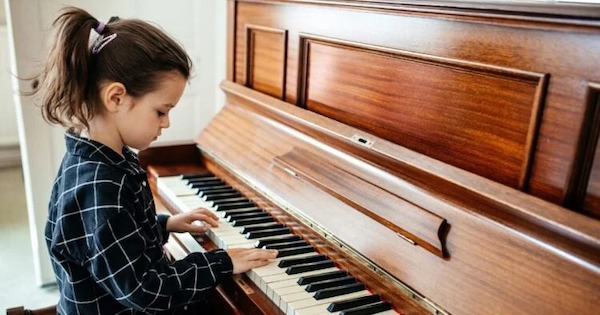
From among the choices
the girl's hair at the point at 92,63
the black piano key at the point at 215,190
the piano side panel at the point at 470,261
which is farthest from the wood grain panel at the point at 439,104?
the girl's hair at the point at 92,63

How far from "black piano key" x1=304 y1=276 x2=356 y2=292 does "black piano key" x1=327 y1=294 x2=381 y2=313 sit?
0.07 m

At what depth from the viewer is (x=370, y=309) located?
43.8 inches

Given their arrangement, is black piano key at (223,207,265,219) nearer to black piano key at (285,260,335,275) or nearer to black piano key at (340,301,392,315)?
black piano key at (285,260,335,275)

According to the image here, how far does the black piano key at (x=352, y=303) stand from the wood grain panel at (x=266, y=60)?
0.80 meters

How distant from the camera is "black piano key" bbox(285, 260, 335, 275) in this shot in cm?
125

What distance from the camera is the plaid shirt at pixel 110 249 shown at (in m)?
1.12

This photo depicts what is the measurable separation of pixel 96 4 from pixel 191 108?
632 millimetres

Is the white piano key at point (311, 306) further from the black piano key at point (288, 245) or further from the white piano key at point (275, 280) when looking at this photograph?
the black piano key at point (288, 245)

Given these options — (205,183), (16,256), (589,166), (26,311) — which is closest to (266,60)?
(205,183)

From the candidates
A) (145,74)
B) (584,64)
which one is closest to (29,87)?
(145,74)

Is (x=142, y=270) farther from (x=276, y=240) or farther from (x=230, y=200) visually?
(x=230, y=200)

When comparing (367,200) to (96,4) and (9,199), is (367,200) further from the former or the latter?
(9,199)

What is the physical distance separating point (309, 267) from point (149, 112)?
0.49 meters

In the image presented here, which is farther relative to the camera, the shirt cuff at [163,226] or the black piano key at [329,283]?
the shirt cuff at [163,226]
